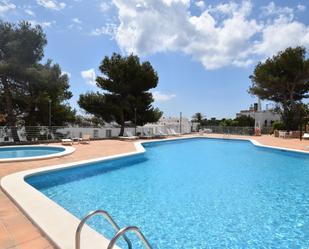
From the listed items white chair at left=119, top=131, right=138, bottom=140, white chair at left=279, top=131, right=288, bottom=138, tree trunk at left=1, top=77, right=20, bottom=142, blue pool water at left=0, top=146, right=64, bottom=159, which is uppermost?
tree trunk at left=1, top=77, right=20, bottom=142

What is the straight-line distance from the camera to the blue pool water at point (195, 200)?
13.6 feet

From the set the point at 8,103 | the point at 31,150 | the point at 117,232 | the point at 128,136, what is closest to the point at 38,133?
the point at 8,103

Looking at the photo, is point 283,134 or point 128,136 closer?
point 128,136

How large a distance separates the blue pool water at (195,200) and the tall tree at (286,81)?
18855 millimetres

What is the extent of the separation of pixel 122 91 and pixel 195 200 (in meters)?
17.9

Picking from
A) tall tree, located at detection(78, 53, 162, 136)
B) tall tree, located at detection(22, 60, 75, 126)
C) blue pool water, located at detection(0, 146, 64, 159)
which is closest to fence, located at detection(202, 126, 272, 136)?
tall tree, located at detection(78, 53, 162, 136)

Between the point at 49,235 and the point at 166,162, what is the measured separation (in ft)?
28.2

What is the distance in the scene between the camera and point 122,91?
2262 centimetres

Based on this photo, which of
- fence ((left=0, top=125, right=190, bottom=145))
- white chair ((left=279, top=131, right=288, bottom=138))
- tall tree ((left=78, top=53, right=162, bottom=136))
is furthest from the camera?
white chair ((left=279, top=131, right=288, bottom=138))

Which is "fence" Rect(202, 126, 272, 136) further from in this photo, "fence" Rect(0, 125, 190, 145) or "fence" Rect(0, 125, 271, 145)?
"fence" Rect(0, 125, 190, 145)

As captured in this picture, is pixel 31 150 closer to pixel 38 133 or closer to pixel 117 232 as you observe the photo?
pixel 38 133

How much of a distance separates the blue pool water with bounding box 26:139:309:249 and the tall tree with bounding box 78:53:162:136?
42.7ft

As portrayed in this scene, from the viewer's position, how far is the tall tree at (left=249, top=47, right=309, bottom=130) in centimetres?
2570

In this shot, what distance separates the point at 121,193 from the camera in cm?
643
